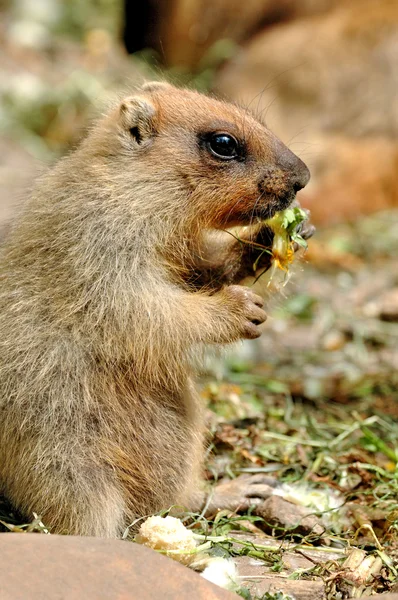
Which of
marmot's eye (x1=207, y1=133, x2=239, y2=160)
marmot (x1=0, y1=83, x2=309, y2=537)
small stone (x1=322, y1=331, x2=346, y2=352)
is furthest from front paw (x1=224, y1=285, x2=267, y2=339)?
small stone (x1=322, y1=331, x2=346, y2=352)

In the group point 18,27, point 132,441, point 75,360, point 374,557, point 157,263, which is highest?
point 18,27

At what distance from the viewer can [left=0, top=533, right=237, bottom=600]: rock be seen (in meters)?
3.70

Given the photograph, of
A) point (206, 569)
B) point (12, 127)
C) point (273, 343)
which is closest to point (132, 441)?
point (206, 569)

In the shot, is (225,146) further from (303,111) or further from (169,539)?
(303,111)

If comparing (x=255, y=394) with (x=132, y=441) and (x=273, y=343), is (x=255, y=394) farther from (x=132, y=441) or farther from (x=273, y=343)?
(x=132, y=441)

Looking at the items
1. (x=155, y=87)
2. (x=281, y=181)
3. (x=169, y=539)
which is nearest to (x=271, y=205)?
(x=281, y=181)

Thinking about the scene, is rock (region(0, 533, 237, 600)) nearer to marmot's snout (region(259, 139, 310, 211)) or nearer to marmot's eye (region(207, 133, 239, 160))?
marmot's snout (region(259, 139, 310, 211))

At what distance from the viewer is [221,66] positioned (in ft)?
52.4

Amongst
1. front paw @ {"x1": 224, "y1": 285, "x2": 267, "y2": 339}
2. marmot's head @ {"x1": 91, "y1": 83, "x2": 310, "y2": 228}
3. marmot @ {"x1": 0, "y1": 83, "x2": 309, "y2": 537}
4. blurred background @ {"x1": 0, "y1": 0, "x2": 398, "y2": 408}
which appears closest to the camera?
marmot @ {"x1": 0, "y1": 83, "x2": 309, "y2": 537}

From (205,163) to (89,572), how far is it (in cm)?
290

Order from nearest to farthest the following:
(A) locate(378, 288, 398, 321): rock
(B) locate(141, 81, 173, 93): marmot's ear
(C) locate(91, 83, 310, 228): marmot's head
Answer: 1. (C) locate(91, 83, 310, 228): marmot's head
2. (B) locate(141, 81, 173, 93): marmot's ear
3. (A) locate(378, 288, 398, 321): rock

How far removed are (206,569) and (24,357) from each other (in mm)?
1665

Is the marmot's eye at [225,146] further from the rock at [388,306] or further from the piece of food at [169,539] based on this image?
the rock at [388,306]

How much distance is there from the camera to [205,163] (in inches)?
223
